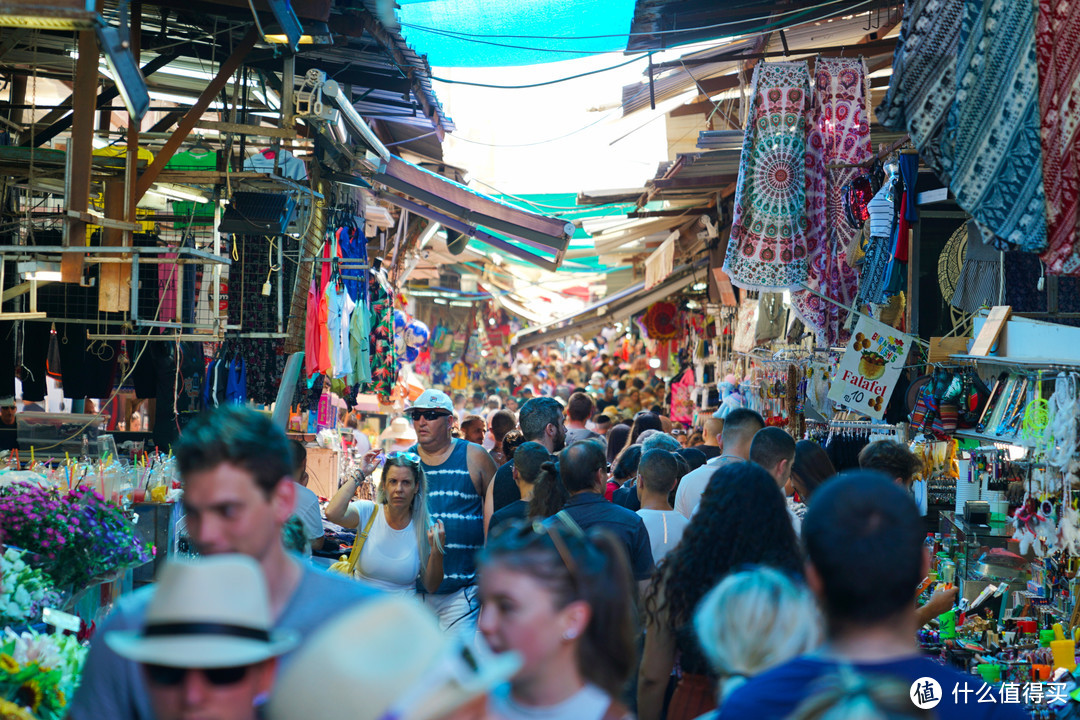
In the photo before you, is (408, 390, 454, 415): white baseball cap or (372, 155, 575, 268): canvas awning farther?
(372, 155, 575, 268): canvas awning

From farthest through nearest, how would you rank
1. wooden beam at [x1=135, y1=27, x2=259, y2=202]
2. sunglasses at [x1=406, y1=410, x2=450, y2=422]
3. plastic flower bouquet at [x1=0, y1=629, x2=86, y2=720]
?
sunglasses at [x1=406, y1=410, x2=450, y2=422], wooden beam at [x1=135, y1=27, x2=259, y2=202], plastic flower bouquet at [x1=0, y1=629, x2=86, y2=720]

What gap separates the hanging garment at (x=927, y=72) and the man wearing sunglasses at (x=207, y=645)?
11.5 ft

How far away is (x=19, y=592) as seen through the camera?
350 centimetres

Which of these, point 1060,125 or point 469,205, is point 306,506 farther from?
point 469,205

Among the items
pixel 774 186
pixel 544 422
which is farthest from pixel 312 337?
pixel 774 186

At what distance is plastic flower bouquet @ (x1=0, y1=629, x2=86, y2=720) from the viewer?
2.71 meters

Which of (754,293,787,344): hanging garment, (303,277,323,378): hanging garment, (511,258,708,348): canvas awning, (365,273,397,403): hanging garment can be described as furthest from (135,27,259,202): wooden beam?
(511,258,708,348): canvas awning

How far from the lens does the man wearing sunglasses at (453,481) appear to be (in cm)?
A: 520

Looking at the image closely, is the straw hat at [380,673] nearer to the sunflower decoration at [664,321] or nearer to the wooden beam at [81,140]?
the wooden beam at [81,140]

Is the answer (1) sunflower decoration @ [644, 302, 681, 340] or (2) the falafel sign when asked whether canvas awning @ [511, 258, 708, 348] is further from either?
(2) the falafel sign

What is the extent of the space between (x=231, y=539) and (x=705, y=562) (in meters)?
1.62

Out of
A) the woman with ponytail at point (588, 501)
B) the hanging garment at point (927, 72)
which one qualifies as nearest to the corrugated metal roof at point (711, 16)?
the hanging garment at point (927, 72)

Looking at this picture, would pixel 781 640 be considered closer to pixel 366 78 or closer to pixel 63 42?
pixel 63 42

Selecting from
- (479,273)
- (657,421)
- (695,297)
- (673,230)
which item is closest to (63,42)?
(657,421)
